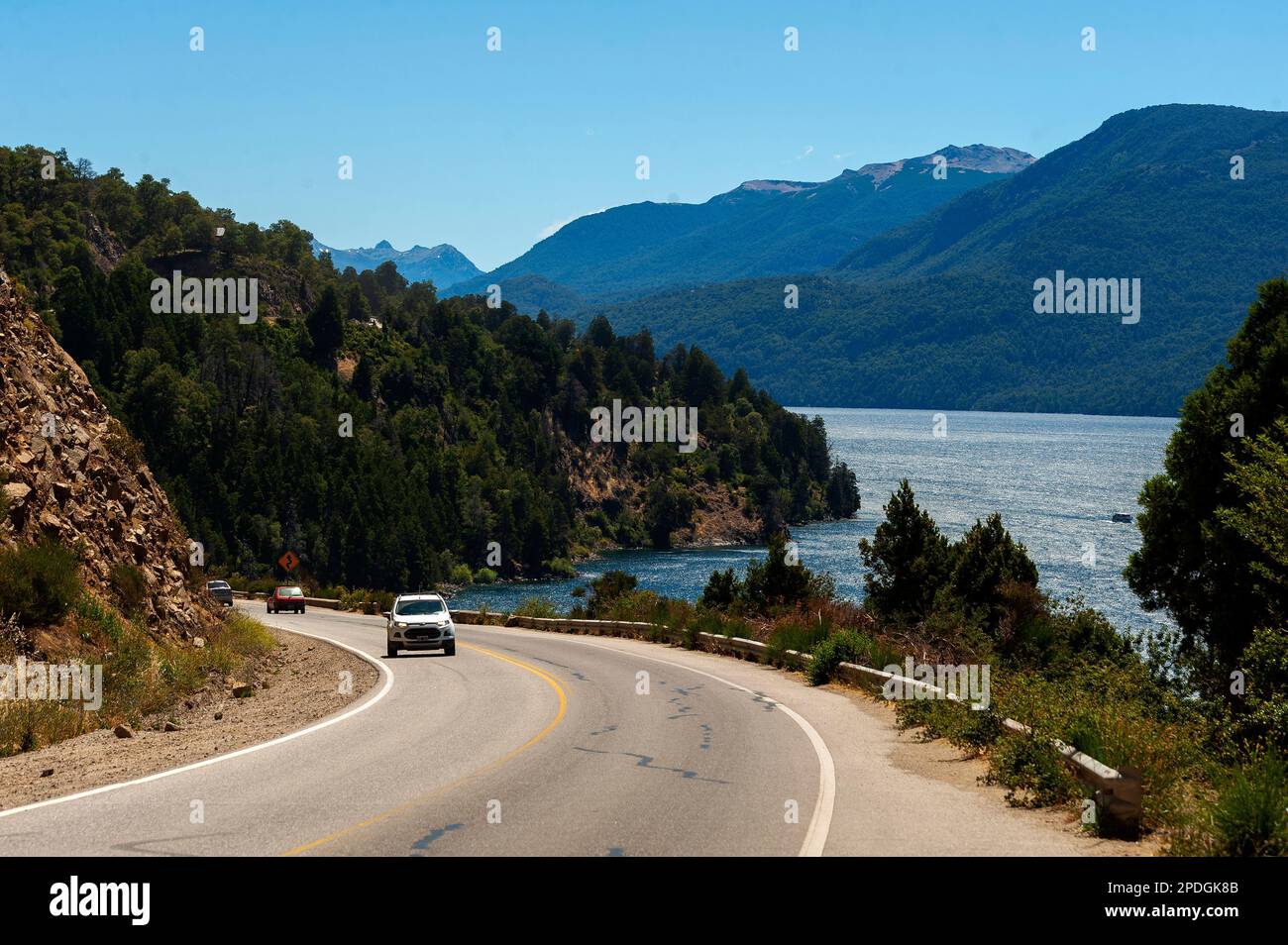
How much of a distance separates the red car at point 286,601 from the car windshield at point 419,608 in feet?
82.7

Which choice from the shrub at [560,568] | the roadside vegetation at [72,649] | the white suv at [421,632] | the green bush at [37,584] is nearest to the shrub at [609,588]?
the white suv at [421,632]

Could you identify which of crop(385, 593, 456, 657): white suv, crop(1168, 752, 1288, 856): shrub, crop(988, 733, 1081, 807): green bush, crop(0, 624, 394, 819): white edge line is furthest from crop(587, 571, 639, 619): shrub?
crop(1168, 752, 1288, 856): shrub

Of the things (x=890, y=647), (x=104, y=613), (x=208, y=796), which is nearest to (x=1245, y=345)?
(x=890, y=647)

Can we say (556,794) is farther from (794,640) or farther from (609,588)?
(609,588)

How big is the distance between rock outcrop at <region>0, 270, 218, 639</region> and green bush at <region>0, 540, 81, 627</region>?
0.93m

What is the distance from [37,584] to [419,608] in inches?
565

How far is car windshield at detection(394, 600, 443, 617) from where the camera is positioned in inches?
1282

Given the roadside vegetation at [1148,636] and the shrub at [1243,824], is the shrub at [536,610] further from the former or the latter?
→ the shrub at [1243,824]

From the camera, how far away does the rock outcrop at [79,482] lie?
871 inches

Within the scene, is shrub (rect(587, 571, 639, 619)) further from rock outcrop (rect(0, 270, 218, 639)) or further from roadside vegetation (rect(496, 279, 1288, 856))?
rock outcrop (rect(0, 270, 218, 639))

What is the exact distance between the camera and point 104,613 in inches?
819

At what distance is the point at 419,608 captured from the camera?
33094 millimetres

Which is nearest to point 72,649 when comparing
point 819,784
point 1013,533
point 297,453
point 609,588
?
point 819,784
